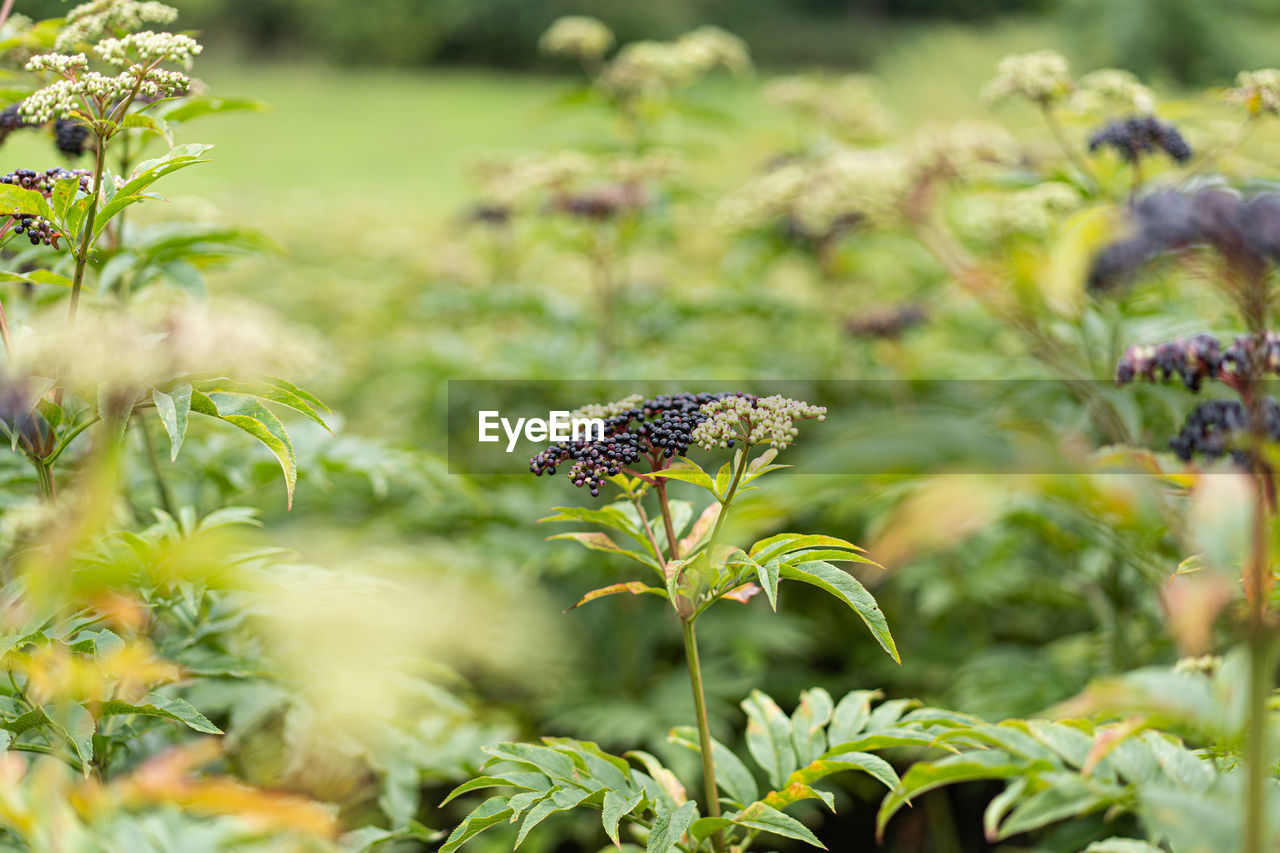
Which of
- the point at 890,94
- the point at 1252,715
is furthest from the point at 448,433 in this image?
the point at 890,94

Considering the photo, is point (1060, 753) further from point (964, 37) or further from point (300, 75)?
point (300, 75)

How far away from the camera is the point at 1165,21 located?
1903cm

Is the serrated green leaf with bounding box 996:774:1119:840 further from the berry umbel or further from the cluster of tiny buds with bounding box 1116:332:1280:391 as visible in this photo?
the cluster of tiny buds with bounding box 1116:332:1280:391

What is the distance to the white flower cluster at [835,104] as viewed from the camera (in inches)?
161

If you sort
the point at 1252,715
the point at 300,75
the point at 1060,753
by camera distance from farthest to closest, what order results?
the point at 300,75 < the point at 1060,753 < the point at 1252,715

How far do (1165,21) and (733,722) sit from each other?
67.5 feet

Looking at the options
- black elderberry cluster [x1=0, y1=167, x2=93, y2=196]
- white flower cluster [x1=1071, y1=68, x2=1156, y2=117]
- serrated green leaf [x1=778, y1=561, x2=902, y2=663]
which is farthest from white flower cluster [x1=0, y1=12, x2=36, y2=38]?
white flower cluster [x1=1071, y1=68, x2=1156, y2=117]

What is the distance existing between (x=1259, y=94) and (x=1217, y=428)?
3.38 feet

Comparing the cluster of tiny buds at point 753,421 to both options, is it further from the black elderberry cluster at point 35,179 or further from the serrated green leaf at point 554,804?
the black elderberry cluster at point 35,179

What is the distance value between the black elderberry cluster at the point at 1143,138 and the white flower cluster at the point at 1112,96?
0.09 m

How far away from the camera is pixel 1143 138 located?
88.5 inches

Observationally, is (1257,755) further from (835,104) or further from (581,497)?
(835,104)

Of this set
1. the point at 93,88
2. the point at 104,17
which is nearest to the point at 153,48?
the point at 93,88

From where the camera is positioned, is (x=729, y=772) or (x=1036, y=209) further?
(x=1036, y=209)
